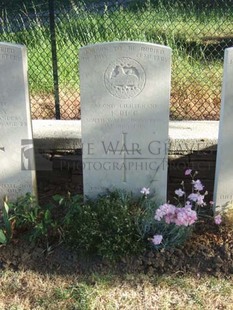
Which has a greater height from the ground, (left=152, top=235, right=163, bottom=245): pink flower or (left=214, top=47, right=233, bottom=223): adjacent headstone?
(left=214, top=47, right=233, bottom=223): adjacent headstone

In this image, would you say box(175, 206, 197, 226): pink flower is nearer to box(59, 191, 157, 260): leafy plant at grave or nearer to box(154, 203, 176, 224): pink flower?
box(154, 203, 176, 224): pink flower

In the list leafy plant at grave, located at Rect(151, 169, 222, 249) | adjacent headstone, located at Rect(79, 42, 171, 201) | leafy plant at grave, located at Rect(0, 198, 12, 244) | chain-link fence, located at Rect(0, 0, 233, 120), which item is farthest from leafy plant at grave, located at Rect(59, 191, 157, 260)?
chain-link fence, located at Rect(0, 0, 233, 120)

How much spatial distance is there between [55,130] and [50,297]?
5.17ft

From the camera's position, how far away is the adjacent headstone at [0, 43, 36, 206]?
3244 mm

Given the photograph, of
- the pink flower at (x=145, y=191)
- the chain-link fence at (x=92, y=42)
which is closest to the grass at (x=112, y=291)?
the pink flower at (x=145, y=191)

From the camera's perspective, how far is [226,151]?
3432 millimetres

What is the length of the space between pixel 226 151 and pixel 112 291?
4.34ft

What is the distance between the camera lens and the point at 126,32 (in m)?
6.39

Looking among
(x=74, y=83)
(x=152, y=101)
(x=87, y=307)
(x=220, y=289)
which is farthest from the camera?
(x=74, y=83)

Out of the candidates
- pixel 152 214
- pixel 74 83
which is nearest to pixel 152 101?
pixel 152 214

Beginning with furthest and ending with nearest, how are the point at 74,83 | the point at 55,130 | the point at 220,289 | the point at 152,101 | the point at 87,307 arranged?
the point at 74,83
the point at 55,130
the point at 152,101
the point at 220,289
the point at 87,307

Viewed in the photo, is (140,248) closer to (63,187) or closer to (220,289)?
(220,289)

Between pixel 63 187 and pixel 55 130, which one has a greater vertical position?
pixel 55 130

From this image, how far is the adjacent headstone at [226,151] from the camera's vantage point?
10.5 ft
